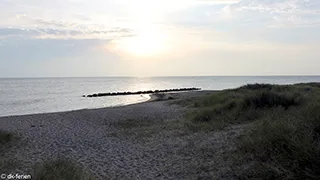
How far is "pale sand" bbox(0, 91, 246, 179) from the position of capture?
8.61m

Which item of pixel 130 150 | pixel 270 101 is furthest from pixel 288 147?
pixel 270 101

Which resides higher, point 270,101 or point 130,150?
point 270,101

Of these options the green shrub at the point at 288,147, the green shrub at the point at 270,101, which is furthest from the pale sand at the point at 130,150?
the green shrub at the point at 270,101

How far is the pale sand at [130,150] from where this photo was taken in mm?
8609

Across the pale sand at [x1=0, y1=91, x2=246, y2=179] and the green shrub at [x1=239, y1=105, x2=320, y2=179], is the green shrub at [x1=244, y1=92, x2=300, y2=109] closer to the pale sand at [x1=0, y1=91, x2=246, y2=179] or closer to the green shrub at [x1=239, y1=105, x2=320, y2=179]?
the pale sand at [x1=0, y1=91, x2=246, y2=179]

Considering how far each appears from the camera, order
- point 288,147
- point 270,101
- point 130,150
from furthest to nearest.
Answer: point 270,101
point 130,150
point 288,147

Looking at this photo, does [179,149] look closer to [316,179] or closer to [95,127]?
[316,179]

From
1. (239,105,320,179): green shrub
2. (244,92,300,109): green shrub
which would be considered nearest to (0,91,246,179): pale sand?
(239,105,320,179): green shrub

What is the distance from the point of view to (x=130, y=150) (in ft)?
38.2

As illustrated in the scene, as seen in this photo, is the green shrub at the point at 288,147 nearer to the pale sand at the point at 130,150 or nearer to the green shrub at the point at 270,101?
the pale sand at the point at 130,150

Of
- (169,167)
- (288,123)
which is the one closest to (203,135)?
(169,167)

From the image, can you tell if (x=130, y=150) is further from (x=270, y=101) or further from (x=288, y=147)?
(x=270, y=101)

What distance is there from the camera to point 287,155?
7004mm

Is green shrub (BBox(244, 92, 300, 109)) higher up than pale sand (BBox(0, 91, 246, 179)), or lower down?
higher up
